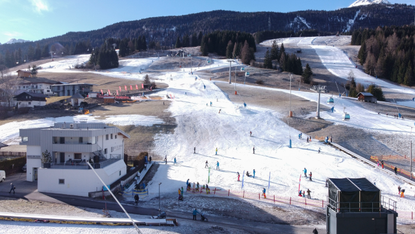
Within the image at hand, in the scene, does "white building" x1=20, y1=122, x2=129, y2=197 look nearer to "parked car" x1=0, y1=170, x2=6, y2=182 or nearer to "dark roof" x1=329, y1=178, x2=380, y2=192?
"parked car" x1=0, y1=170, x2=6, y2=182

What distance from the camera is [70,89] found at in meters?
67.1

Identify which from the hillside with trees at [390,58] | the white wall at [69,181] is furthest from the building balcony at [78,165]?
the hillside with trees at [390,58]

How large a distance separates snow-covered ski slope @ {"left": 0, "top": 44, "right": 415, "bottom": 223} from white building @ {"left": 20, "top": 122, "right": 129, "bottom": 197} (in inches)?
156

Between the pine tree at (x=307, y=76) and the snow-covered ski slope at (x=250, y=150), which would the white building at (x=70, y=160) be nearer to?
→ the snow-covered ski slope at (x=250, y=150)

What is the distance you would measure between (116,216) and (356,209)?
1231 centimetres

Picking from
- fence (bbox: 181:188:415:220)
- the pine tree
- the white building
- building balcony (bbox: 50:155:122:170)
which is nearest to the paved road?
the white building

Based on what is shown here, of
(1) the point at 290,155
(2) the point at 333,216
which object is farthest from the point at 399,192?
(2) the point at 333,216

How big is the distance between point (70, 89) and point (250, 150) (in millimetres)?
49091

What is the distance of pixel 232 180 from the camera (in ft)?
85.8

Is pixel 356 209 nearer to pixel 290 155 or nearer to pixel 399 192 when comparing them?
pixel 399 192

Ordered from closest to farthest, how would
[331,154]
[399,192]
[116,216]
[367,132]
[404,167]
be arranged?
[116,216]
[399,192]
[404,167]
[331,154]
[367,132]

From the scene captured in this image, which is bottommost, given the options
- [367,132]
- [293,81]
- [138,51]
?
[367,132]

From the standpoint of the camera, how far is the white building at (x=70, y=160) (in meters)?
21.2

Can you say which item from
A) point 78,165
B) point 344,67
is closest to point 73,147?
point 78,165
